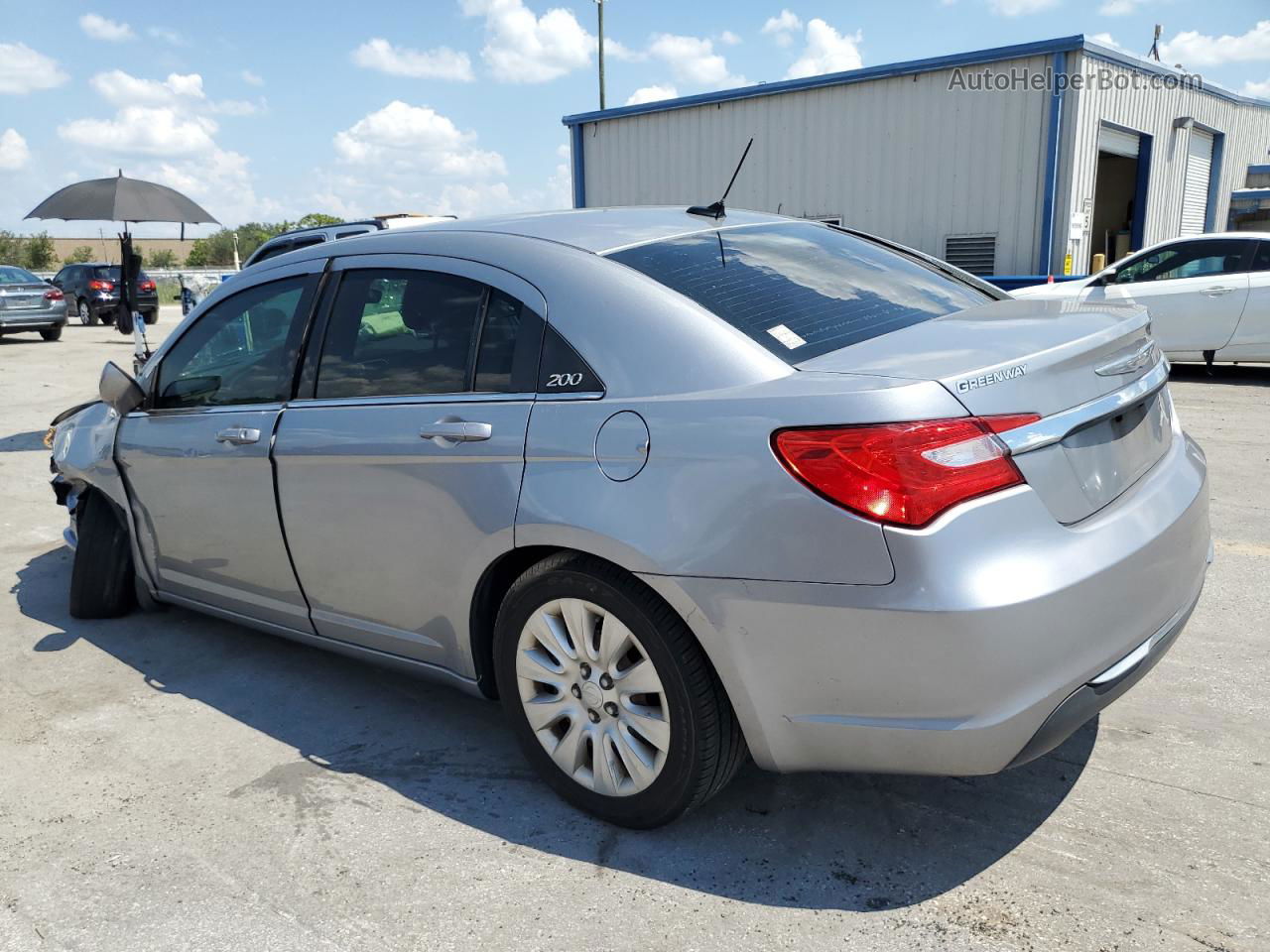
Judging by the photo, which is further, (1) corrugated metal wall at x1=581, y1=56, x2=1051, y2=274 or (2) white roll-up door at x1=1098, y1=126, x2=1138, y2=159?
(2) white roll-up door at x1=1098, y1=126, x2=1138, y2=159

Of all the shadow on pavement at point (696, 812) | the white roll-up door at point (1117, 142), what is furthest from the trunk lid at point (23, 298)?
the shadow on pavement at point (696, 812)

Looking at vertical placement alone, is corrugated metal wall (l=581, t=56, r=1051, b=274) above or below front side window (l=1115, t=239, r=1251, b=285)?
above

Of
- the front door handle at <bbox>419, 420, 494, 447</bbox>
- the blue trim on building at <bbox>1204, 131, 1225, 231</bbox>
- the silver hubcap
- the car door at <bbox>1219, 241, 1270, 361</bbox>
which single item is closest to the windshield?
the car door at <bbox>1219, 241, 1270, 361</bbox>

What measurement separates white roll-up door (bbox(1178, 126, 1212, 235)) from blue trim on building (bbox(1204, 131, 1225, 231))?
9 cm

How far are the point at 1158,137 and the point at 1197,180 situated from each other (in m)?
2.82

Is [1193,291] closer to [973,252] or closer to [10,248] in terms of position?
[973,252]

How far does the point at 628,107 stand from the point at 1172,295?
10264 millimetres

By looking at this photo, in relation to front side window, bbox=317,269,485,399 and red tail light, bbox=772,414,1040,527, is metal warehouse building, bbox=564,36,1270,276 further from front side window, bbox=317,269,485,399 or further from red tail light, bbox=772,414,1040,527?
red tail light, bbox=772,414,1040,527

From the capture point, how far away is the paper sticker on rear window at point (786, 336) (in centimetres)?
264

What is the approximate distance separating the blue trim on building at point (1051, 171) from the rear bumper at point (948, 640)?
12592 mm

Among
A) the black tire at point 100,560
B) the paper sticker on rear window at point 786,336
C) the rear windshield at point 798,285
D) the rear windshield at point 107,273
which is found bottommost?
the black tire at point 100,560

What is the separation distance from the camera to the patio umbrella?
1043cm

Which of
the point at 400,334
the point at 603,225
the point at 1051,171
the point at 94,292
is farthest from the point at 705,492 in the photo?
the point at 94,292

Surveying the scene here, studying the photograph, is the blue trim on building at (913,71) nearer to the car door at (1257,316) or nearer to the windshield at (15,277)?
the car door at (1257,316)
